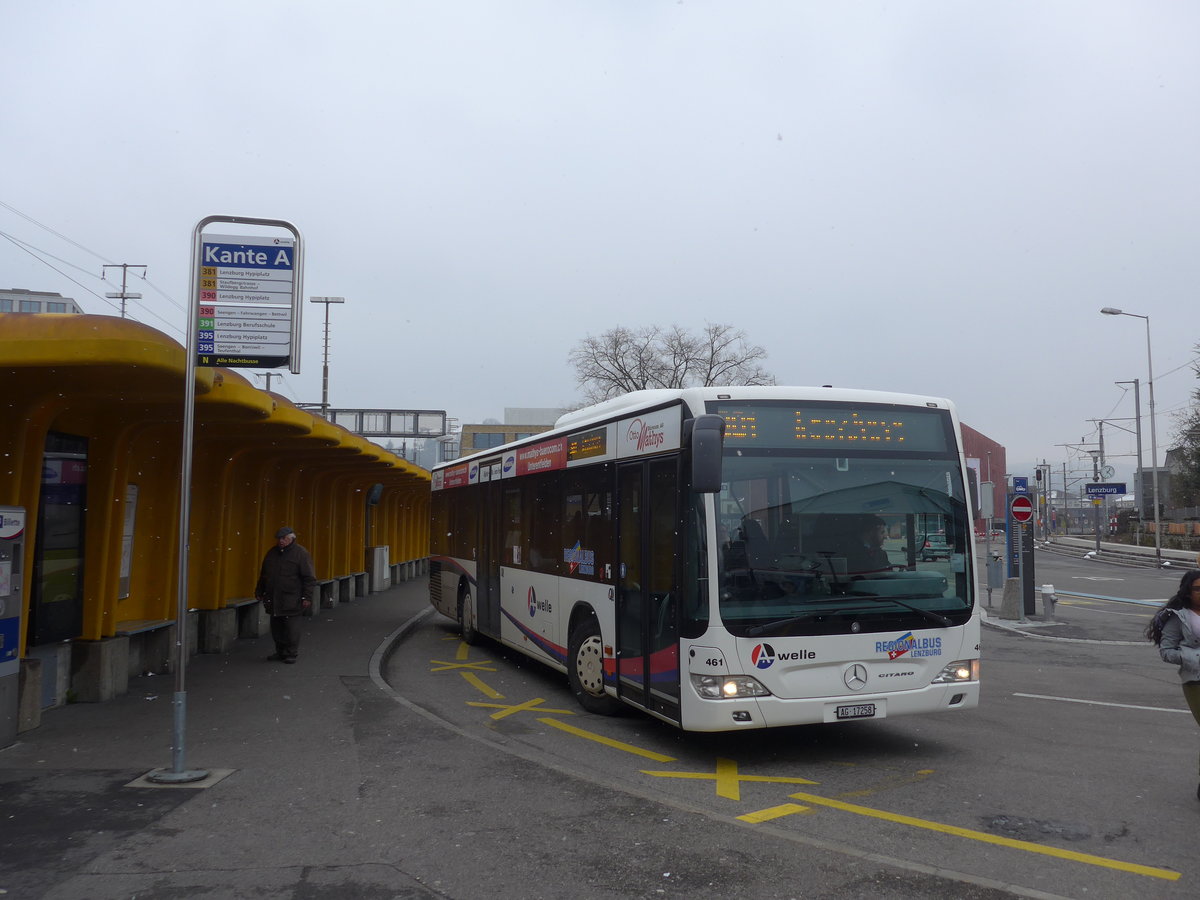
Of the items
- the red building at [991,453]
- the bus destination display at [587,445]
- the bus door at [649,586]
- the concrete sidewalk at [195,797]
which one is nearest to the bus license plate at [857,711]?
the bus door at [649,586]

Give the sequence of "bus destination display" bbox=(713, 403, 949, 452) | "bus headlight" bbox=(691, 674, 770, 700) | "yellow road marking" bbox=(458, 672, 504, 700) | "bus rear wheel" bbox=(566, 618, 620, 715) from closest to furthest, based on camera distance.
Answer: "bus headlight" bbox=(691, 674, 770, 700) < "bus destination display" bbox=(713, 403, 949, 452) < "bus rear wheel" bbox=(566, 618, 620, 715) < "yellow road marking" bbox=(458, 672, 504, 700)

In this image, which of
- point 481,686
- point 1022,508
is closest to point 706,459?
point 481,686

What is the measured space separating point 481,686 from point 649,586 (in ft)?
14.3

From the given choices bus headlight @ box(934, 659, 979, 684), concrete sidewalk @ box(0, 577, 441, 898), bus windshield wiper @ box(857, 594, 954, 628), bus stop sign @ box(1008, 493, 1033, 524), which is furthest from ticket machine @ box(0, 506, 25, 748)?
bus stop sign @ box(1008, 493, 1033, 524)

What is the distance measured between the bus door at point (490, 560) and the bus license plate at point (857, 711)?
21.1 feet

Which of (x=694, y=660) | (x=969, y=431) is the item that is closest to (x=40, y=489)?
(x=694, y=660)

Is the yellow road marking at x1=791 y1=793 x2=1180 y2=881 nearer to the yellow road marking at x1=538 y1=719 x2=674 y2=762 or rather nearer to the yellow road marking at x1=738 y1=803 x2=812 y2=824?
the yellow road marking at x1=738 y1=803 x2=812 y2=824

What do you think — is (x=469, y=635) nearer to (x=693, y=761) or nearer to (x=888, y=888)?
(x=693, y=761)

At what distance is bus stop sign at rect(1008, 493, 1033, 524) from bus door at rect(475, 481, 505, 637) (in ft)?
35.0

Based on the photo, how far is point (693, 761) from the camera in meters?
7.75

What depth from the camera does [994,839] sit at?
18.6ft

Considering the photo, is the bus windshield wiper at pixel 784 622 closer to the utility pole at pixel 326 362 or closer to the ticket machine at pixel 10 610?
the ticket machine at pixel 10 610

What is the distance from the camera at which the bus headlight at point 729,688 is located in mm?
7074

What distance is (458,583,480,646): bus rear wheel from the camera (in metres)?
15.1
